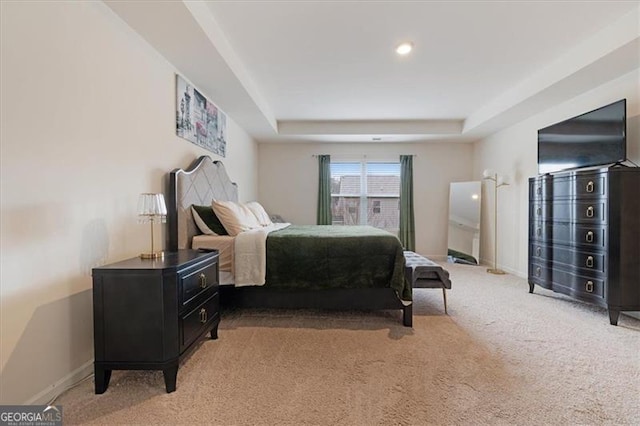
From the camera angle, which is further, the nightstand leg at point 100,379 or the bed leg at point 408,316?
the bed leg at point 408,316

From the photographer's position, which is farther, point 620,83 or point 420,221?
point 420,221

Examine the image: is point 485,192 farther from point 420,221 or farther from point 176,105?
point 176,105

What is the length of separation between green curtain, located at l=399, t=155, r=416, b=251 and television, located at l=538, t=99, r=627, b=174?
101 inches

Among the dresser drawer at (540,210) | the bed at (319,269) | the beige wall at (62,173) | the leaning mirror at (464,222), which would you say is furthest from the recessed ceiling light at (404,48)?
the leaning mirror at (464,222)

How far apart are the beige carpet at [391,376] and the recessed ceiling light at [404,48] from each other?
2.54 meters

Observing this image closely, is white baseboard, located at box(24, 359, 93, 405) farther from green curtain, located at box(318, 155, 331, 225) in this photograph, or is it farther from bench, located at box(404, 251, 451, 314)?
green curtain, located at box(318, 155, 331, 225)

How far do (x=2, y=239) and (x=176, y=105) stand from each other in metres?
1.87

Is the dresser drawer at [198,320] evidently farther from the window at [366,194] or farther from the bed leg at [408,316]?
the window at [366,194]

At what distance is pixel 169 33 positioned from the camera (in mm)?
2309

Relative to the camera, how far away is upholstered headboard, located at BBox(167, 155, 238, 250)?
2.76 meters

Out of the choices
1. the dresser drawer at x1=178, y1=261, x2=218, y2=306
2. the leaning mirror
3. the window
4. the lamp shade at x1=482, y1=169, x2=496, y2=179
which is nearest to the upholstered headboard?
the dresser drawer at x1=178, y1=261, x2=218, y2=306

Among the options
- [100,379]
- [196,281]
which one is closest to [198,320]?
[196,281]

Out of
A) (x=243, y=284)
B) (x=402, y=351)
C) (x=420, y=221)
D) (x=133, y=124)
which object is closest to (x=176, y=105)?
(x=133, y=124)

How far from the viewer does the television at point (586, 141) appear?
2.91 metres
